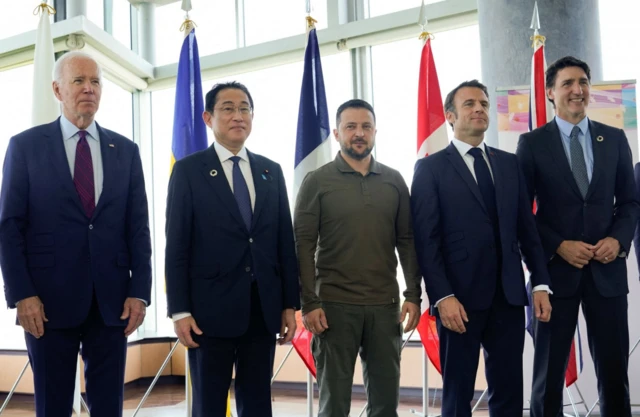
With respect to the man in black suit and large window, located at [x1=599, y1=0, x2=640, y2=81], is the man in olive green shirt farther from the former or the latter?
large window, located at [x1=599, y1=0, x2=640, y2=81]

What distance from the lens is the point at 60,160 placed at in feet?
7.73

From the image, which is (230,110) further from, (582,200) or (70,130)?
(582,200)

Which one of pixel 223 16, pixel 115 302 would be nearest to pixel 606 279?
pixel 115 302

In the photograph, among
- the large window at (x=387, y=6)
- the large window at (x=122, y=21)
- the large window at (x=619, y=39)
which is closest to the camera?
the large window at (x=619, y=39)

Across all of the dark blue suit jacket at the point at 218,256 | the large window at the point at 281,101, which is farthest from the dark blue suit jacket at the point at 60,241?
the large window at the point at 281,101

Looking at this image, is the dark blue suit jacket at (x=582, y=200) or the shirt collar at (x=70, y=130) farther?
the dark blue suit jacket at (x=582, y=200)

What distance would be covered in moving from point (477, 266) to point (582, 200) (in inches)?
21.0

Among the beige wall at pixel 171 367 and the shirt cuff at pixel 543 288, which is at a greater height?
the shirt cuff at pixel 543 288

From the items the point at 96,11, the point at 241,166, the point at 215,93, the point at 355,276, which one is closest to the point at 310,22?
the point at 215,93

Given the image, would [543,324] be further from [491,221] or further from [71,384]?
[71,384]

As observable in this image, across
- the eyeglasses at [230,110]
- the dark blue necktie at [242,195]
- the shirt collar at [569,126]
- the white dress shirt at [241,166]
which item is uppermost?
the eyeglasses at [230,110]

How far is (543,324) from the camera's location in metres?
2.60

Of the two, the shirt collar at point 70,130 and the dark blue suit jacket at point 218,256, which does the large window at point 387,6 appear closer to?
the dark blue suit jacket at point 218,256

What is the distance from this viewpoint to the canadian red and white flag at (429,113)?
3936mm
